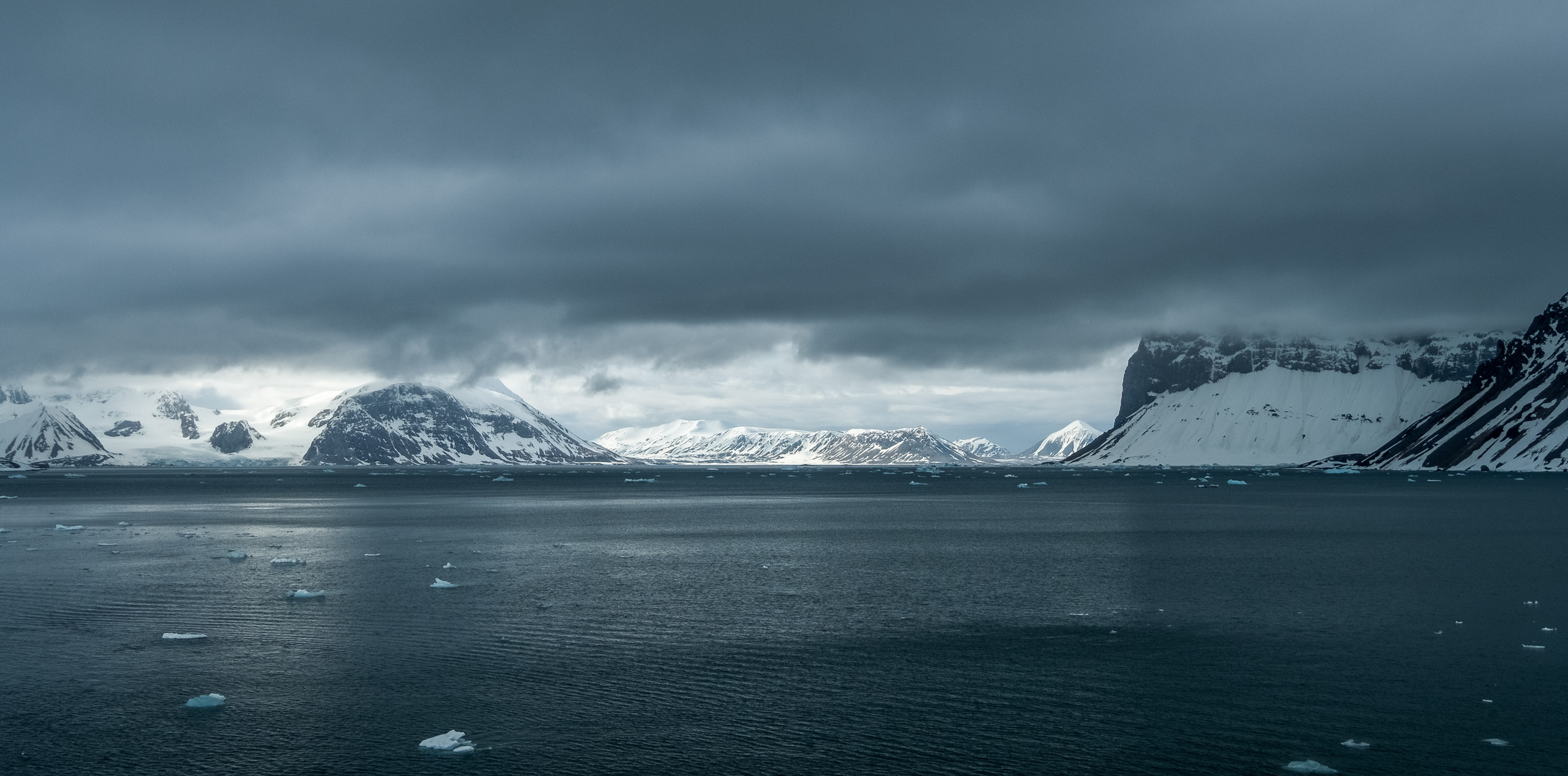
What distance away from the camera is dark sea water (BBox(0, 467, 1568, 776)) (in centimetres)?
2522

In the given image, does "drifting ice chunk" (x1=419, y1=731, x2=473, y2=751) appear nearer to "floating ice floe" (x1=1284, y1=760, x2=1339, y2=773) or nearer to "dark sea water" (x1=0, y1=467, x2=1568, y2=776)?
"dark sea water" (x1=0, y1=467, x2=1568, y2=776)

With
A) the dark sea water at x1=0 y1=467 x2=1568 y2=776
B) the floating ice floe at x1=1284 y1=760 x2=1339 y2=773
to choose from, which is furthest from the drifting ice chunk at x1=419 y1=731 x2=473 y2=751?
the floating ice floe at x1=1284 y1=760 x2=1339 y2=773

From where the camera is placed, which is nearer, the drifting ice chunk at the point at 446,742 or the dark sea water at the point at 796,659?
the dark sea water at the point at 796,659

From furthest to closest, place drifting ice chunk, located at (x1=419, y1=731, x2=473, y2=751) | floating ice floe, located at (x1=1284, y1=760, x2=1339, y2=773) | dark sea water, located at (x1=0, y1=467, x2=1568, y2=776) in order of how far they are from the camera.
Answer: drifting ice chunk, located at (x1=419, y1=731, x2=473, y2=751)
dark sea water, located at (x1=0, y1=467, x2=1568, y2=776)
floating ice floe, located at (x1=1284, y1=760, x2=1339, y2=773)

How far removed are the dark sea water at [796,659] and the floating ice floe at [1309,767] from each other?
39 centimetres

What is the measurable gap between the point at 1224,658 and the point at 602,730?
21.5m

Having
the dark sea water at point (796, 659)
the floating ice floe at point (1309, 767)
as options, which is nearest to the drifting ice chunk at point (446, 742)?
the dark sea water at point (796, 659)

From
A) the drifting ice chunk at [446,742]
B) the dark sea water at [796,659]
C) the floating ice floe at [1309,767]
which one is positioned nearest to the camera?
the floating ice floe at [1309,767]

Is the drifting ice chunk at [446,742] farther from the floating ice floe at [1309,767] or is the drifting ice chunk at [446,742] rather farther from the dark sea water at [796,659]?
the floating ice floe at [1309,767]

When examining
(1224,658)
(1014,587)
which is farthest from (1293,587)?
(1224,658)

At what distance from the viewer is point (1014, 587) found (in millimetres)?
53875

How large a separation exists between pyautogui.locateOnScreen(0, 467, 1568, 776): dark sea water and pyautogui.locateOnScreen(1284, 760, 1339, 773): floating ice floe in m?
0.39

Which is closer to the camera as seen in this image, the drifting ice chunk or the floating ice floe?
the floating ice floe

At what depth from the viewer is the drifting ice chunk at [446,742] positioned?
25.4 meters
